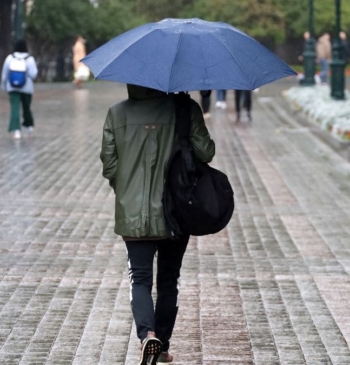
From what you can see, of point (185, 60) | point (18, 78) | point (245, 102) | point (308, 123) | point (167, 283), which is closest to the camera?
point (185, 60)

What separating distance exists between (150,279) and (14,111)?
1262cm

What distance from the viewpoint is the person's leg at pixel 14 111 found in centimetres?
1759

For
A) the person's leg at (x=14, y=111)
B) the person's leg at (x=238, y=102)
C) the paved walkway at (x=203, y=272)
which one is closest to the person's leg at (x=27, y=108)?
the person's leg at (x=14, y=111)

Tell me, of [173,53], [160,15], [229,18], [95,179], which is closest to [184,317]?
[173,53]

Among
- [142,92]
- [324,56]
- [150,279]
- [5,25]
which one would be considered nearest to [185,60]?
[142,92]

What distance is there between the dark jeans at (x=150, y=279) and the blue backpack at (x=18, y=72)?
1203 cm

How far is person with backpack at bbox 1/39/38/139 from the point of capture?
672 inches

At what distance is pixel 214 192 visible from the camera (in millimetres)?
5250

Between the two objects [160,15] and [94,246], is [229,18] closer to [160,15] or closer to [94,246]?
[160,15]

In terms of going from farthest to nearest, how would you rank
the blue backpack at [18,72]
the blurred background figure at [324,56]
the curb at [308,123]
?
the blurred background figure at [324,56], the blue backpack at [18,72], the curb at [308,123]

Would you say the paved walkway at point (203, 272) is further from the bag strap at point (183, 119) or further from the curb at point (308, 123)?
the bag strap at point (183, 119)

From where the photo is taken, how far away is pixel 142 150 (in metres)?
5.23

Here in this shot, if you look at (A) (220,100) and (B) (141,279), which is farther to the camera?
(A) (220,100)

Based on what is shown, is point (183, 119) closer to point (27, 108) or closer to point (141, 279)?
point (141, 279)
